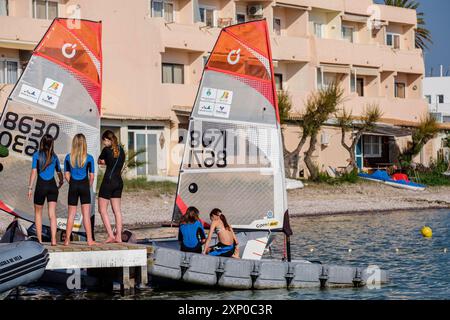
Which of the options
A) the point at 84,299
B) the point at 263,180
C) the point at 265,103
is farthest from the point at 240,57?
the point at 84,299

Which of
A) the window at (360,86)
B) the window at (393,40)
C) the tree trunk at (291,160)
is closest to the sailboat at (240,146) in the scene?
the tree trunk at (291,160)

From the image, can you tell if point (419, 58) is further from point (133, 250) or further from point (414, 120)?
point (133, 250)

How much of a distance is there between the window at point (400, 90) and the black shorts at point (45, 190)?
139 feet

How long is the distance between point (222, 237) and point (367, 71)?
117 feet

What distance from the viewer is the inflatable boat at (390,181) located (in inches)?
1747

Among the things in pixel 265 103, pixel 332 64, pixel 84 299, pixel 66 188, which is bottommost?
pixel 84 299

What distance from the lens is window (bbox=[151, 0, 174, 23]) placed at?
43188mm

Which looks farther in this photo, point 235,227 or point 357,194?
point 357,194

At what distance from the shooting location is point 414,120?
2229 inches

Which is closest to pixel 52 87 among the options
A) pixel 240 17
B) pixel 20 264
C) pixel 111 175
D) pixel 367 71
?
pixel 111 175

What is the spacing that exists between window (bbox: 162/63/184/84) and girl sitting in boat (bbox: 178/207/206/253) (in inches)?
984

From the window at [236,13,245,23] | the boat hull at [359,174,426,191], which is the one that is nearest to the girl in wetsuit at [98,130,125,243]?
the boat hull at [359,174,426,191]

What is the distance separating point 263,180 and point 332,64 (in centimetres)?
3147

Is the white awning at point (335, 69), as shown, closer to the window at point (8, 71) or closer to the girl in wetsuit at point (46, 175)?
the window at point (8, 71)
